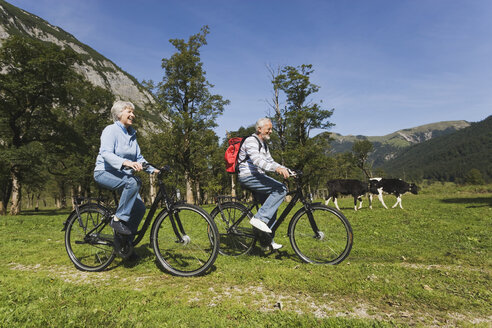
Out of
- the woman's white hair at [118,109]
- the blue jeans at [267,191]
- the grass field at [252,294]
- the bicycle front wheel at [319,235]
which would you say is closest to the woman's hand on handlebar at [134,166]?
the woman's white hair at [118,109]

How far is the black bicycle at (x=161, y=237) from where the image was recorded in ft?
13.9

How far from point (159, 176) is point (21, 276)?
2.89m

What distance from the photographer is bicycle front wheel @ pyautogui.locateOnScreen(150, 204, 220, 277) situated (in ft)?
13.9

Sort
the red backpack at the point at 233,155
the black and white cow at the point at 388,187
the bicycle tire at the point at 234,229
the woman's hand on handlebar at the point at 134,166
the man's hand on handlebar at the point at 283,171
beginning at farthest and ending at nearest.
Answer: the black and white cow at the point at 388,187 → the bicycle tire at the point at 234,229 → the red backpack at the point at 233,155 → the man's hand on handlebar at the point at 283,171 → the woman's hand on handlebar at the point at 134,166

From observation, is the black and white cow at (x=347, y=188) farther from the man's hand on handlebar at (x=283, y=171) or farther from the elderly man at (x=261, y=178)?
the man's hand on handlebar at (x=283, y=171)

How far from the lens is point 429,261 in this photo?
5312mm

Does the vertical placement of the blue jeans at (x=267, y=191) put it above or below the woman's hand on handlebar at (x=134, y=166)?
below

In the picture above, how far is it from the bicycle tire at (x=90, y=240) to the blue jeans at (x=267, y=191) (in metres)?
2.76

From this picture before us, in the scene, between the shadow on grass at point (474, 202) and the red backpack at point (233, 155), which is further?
the shadow on grass at point (474, 202)

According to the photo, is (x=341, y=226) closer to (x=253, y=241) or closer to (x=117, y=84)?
(x=253, y=241)

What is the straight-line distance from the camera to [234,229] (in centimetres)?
559

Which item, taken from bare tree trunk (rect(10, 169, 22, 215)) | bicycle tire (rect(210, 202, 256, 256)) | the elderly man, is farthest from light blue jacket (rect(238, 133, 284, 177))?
bare tree trunk (rect(10, 169, 22, 215))

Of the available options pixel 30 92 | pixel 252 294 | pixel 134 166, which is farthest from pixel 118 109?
pixel 30 92

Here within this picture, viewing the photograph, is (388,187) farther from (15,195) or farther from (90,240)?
(15,195)
